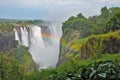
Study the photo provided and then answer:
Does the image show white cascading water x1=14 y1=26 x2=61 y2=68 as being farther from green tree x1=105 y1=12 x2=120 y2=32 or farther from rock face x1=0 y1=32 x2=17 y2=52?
green tree x1=105 y1=12 x2=120 y2=32

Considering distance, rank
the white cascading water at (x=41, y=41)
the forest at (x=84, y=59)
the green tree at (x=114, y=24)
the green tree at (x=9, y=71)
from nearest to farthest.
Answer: the forest at (x=84, y=59)
the green tree at (x=9, y=71)
the green tree at (x=114, y=24)
the white cascading water at (x=41, y=41)

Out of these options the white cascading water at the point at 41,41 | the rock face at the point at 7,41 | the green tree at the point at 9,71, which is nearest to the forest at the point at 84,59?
the green tree at the point at 9,71

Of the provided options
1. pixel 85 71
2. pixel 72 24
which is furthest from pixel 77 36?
pixel 85 71

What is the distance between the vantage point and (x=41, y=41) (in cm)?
8094

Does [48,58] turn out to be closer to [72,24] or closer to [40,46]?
[40,46]

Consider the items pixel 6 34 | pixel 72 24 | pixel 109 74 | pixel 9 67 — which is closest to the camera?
pixel 109 74

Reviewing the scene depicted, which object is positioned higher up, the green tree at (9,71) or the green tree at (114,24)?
the green tree at (114,24)

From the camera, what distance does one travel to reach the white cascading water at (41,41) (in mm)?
76188

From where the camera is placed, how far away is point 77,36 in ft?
158

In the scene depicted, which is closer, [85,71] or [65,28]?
[85,71]

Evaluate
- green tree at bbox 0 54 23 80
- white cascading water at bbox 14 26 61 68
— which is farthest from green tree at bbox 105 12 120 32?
white cascading water at bbox 14 26 61 68

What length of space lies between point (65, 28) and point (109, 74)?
53.1 m

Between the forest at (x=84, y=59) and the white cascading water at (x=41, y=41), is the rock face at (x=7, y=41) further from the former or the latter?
the white cascading water at (x=41, y=41)

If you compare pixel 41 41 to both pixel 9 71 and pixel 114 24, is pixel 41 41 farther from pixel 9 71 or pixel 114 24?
pixel 9 71
